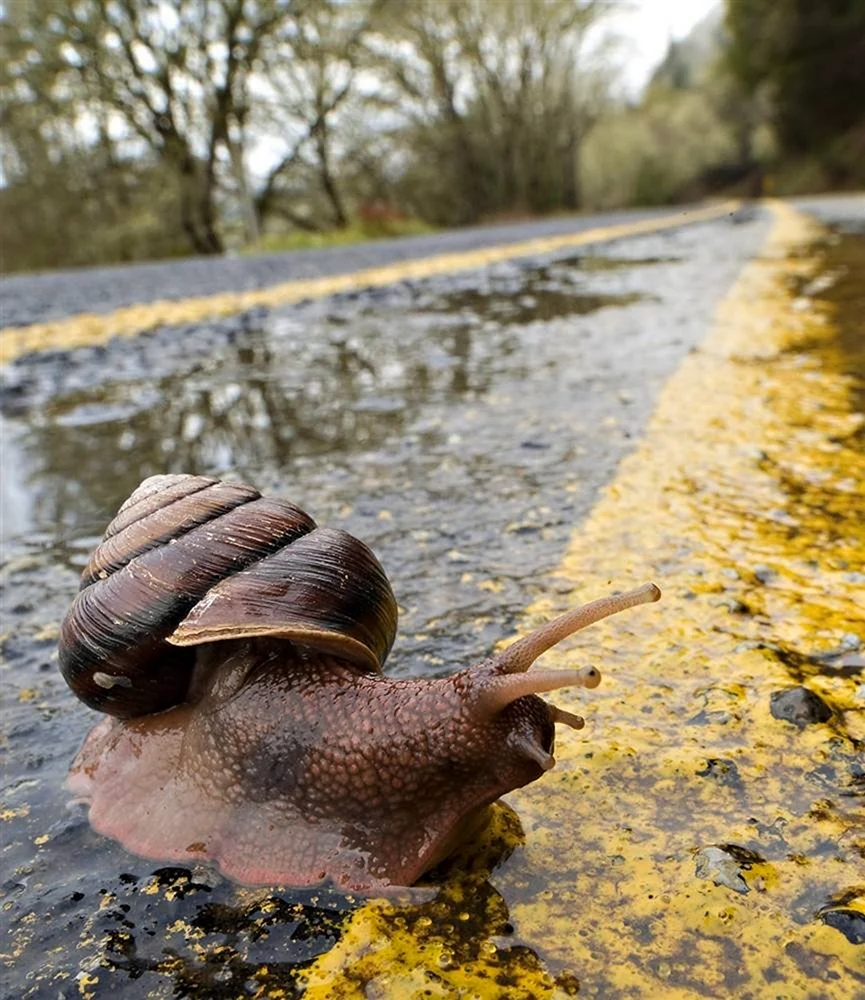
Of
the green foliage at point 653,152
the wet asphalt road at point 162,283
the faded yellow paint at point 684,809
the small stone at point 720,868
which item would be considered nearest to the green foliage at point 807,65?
the green foliage at point 653,152

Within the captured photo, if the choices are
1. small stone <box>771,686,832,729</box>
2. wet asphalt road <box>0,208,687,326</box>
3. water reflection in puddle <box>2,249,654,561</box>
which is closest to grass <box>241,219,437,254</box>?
wet asphalt road <box>0,208,687,326</box>

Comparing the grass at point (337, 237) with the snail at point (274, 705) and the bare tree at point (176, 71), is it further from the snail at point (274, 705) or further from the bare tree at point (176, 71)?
the snail at point (274, 705)

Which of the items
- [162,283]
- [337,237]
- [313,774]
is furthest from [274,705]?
[337,237]

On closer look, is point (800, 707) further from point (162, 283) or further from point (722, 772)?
point (162, 283)

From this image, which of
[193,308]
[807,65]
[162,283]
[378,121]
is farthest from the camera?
[807,65]


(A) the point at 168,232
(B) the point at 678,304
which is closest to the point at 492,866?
(B) the point at 678,304
